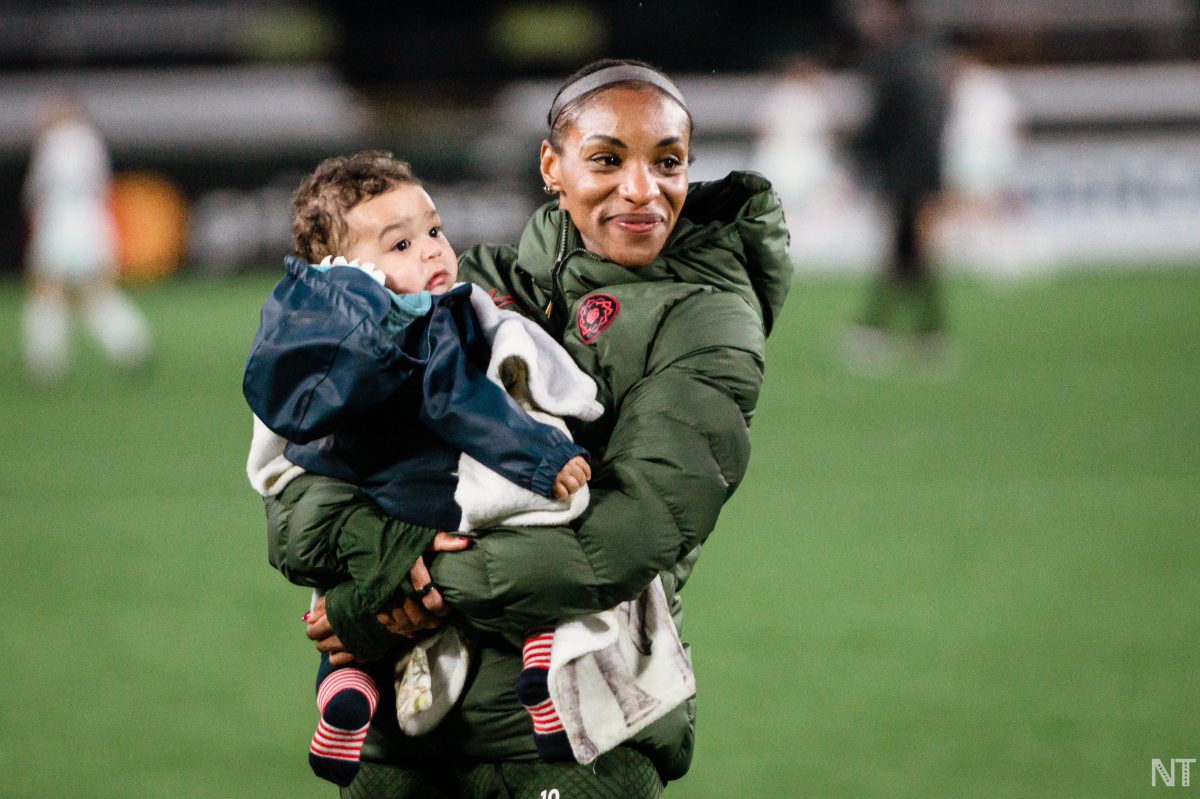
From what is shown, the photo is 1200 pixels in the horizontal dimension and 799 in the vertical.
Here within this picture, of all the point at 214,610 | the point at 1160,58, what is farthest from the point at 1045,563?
the point at 1160,58

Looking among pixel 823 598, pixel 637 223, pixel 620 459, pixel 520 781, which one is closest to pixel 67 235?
pixel 823 598

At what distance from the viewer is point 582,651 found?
2314 millimetres

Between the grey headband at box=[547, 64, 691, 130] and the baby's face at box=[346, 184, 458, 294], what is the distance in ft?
1.04

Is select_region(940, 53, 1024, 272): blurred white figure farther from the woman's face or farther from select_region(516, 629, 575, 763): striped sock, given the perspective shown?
select_region(516, 629, 575, 763): striped sock

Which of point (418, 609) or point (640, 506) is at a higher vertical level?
point (640, 506)

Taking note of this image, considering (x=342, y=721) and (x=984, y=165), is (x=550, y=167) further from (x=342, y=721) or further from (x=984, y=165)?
(x=984, y=165)

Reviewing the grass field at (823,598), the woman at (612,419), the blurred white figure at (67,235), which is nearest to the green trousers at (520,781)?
the woman at (612,419)

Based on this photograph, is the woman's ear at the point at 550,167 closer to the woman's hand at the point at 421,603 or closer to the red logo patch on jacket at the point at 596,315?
the red logo patch on jacket at the point at 596,315

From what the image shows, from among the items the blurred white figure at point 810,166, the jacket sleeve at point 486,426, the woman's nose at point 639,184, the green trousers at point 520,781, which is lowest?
the green trousers at point 520,781

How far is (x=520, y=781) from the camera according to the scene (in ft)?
8.14

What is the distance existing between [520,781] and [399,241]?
0.92 metres

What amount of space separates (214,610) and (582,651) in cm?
444

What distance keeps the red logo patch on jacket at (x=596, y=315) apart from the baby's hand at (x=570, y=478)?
0.27 metres

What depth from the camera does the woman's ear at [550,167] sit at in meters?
2.72
